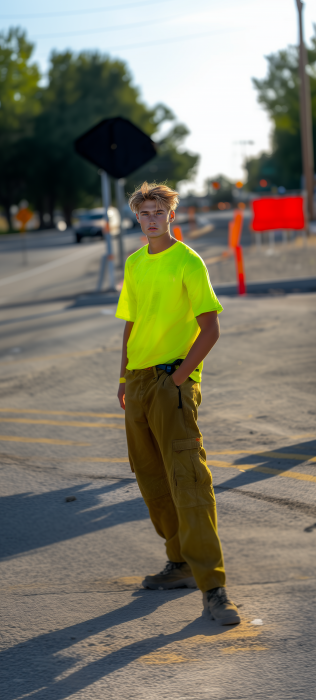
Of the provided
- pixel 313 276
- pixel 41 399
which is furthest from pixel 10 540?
pixel 313 276

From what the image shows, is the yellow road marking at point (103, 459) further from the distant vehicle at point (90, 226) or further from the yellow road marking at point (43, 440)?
the distant vehicle at point (90, 226)

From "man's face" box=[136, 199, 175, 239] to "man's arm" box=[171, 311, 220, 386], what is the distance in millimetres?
406

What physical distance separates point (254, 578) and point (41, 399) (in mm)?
4130

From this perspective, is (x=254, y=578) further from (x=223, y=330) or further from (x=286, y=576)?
(x=223, y=330)

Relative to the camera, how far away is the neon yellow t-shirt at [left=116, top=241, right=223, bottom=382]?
3334 mm

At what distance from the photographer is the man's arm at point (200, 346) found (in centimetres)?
332

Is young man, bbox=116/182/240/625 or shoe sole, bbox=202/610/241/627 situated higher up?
young man, bbox=116/182/240/625

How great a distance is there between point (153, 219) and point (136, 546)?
177 centimetres

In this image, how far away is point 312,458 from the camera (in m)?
5.38

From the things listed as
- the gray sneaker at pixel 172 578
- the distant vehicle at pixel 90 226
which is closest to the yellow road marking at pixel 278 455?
the gray sneaker at pixel 172 578

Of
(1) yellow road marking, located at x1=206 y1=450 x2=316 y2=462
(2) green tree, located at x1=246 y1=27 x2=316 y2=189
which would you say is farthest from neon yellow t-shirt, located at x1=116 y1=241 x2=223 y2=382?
(2) green tree, located at x1=246 y1=27 x2=316 y2=189

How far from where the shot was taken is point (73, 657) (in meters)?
3.11

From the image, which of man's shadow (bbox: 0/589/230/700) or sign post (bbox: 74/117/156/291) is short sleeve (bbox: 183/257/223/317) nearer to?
man's shadow (bbox: 0/589/230/700)

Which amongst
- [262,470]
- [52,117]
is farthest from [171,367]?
[52,117]
